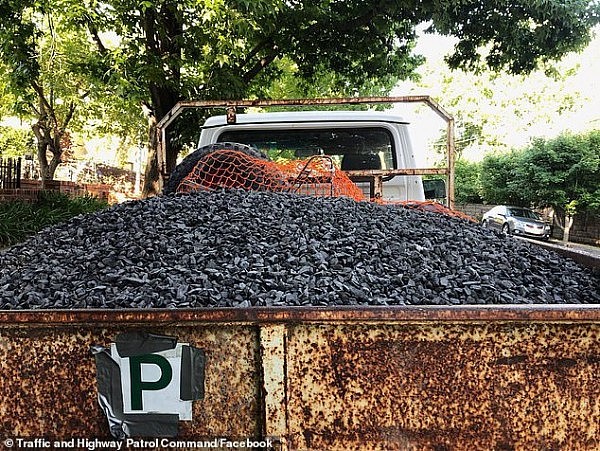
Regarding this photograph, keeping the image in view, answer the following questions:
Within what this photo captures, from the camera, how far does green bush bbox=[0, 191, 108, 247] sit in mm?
9000

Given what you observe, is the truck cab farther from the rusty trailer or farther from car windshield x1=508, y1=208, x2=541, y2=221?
car windshield x1=508, y1=208, x2=541, y2=221

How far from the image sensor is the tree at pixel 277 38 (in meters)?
8.22

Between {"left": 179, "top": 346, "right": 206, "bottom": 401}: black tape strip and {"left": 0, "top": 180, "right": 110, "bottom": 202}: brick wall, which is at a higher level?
{"left": 0, "top": 180, "right": 110, "bottom": 202}: brick wall

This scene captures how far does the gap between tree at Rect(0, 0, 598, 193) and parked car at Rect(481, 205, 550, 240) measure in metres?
9.61

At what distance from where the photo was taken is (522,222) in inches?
805

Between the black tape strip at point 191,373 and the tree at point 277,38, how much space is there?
260 inches

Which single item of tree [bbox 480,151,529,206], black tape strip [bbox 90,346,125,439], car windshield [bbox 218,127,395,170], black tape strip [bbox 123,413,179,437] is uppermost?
tree [bbox 480,151,529,206]

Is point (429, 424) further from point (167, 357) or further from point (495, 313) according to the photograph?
point (167, 357)

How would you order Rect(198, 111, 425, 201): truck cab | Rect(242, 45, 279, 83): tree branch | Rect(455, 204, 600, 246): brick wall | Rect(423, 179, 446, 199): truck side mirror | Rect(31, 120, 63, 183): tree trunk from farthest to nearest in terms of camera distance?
Rect(455, 204, 600, 246): brick wall
Rect(31, 120, 63, 183): tree trunk
Rect(242, 45, 279, 83): tree branch
Rect(198, 111, 425, 201): truck cab
Rect(423, 179, 446, 199): truck side mirror

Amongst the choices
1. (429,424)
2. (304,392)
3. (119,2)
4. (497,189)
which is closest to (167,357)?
(304,392)

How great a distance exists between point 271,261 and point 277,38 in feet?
30.7

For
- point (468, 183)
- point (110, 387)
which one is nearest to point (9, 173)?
point (110, 387)

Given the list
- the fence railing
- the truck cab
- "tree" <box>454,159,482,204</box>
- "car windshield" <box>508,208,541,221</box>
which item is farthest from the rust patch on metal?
"tree" <box>454,159,482,204</box>

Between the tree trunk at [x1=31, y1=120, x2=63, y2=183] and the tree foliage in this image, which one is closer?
the tree trunk at [x1=31, y1=120, x2=63, y2=183]
